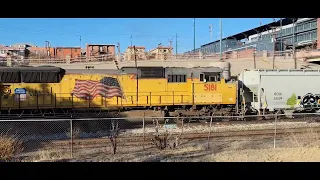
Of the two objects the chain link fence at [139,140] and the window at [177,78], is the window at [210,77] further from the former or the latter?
the chain link fence at [139,140]

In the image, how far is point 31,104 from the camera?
19.9m

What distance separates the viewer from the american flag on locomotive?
68.4ft

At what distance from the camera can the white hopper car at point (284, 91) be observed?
24.0 m

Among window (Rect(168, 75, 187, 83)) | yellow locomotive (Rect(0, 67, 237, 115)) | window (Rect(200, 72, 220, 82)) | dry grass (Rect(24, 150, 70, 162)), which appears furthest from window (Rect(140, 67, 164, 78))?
dry grass (Rect(24, 150, 70, 162))

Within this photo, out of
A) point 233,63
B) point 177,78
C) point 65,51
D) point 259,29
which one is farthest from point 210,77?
point 259,29

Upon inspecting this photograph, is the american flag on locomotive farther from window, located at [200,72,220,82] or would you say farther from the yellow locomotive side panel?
window, located at [200,72,220,82]

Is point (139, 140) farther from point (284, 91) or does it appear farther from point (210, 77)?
point (284, 91)

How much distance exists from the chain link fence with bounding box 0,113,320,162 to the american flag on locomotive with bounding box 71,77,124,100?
1.70m

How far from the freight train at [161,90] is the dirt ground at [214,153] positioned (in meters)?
6.73
